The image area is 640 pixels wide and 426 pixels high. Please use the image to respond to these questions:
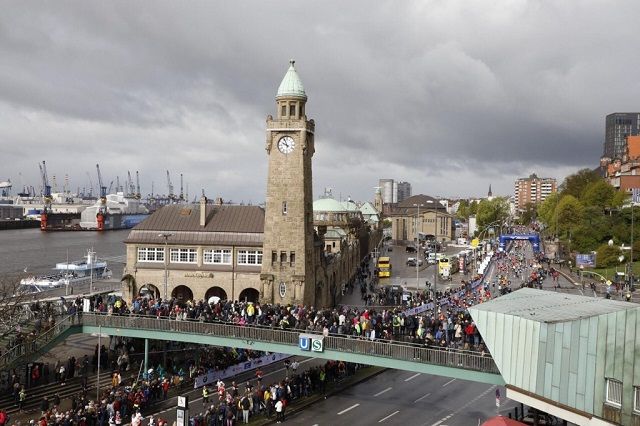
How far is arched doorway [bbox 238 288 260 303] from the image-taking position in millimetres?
57094

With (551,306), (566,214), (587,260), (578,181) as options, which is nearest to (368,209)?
(578,181)

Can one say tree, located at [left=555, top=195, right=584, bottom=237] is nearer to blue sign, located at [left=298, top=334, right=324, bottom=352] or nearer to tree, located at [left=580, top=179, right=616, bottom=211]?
tree, located at [left=580, top=179, right=616, bottom=211]


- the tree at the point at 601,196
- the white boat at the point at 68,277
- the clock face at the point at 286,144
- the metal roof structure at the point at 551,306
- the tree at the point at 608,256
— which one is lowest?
the white boat at the point at 68,277

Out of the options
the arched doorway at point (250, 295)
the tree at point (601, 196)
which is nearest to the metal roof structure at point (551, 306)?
the arched doorway at point (250, 295)

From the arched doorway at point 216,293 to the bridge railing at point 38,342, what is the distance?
19.6 meters

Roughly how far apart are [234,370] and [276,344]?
7.24 metres

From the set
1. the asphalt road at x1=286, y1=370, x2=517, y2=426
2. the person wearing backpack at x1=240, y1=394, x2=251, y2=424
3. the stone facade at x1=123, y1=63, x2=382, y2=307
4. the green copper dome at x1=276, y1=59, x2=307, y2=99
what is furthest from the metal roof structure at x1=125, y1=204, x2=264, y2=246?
the person wearing backpack at x1=240, y1=394, x2=251, y2=424

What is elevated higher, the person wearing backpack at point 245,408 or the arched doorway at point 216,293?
the arched doorway at point 216,293

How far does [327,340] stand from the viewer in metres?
32.9

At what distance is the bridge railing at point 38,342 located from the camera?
3400 centimetres

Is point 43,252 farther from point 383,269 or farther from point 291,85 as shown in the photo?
point 291,85

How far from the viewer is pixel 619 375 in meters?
20.8

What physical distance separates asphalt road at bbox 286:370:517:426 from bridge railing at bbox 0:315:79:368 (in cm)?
1483

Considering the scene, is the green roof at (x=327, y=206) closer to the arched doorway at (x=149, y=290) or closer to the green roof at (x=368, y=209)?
the green roof at (x=368, y=209)
